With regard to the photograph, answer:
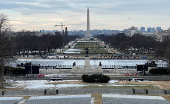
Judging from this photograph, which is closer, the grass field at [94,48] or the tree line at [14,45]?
→ the tree line at [14,45]

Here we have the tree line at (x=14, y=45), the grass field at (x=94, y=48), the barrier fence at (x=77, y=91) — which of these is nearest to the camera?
the barrier fence at (x=77, y=91)

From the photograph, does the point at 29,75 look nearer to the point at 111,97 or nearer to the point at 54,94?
the point at 54,94

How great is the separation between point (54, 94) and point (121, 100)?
8.56 m

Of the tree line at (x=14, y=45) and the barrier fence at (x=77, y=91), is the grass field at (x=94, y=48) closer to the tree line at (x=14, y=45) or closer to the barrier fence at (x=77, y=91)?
the tree line at (x=14, y=45)

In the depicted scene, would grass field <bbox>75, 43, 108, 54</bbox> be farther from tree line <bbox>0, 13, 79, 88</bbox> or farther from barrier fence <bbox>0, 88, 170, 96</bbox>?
barrier fence <bbox>0, 88, 170, 96</bbox>

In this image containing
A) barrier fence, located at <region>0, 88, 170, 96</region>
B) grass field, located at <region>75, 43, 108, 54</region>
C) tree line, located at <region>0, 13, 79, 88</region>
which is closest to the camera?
barrier fence, located at <region>0, 88, 170, 96</region>

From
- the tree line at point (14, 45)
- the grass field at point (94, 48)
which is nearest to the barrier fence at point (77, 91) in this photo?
the tree line at point (14, 45)

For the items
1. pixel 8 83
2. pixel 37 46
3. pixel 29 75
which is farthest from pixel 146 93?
pixel 37 46

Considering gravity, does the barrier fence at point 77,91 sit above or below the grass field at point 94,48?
below

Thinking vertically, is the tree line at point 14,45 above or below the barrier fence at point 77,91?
above

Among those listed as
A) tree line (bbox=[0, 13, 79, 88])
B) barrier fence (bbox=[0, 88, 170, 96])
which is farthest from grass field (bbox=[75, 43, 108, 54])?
barrier fence (bbox=[0, 88, 170, 96])

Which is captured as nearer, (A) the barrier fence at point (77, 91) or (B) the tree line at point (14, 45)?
(A) the barrier fence at point (77, 91)

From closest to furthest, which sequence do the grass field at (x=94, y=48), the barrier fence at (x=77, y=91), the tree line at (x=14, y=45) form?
the barrier fence at (x=77, y=91)
the tree line at (x=14, y=45)
the grass field at (x=94, y=48)

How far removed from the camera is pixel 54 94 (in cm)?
3428
